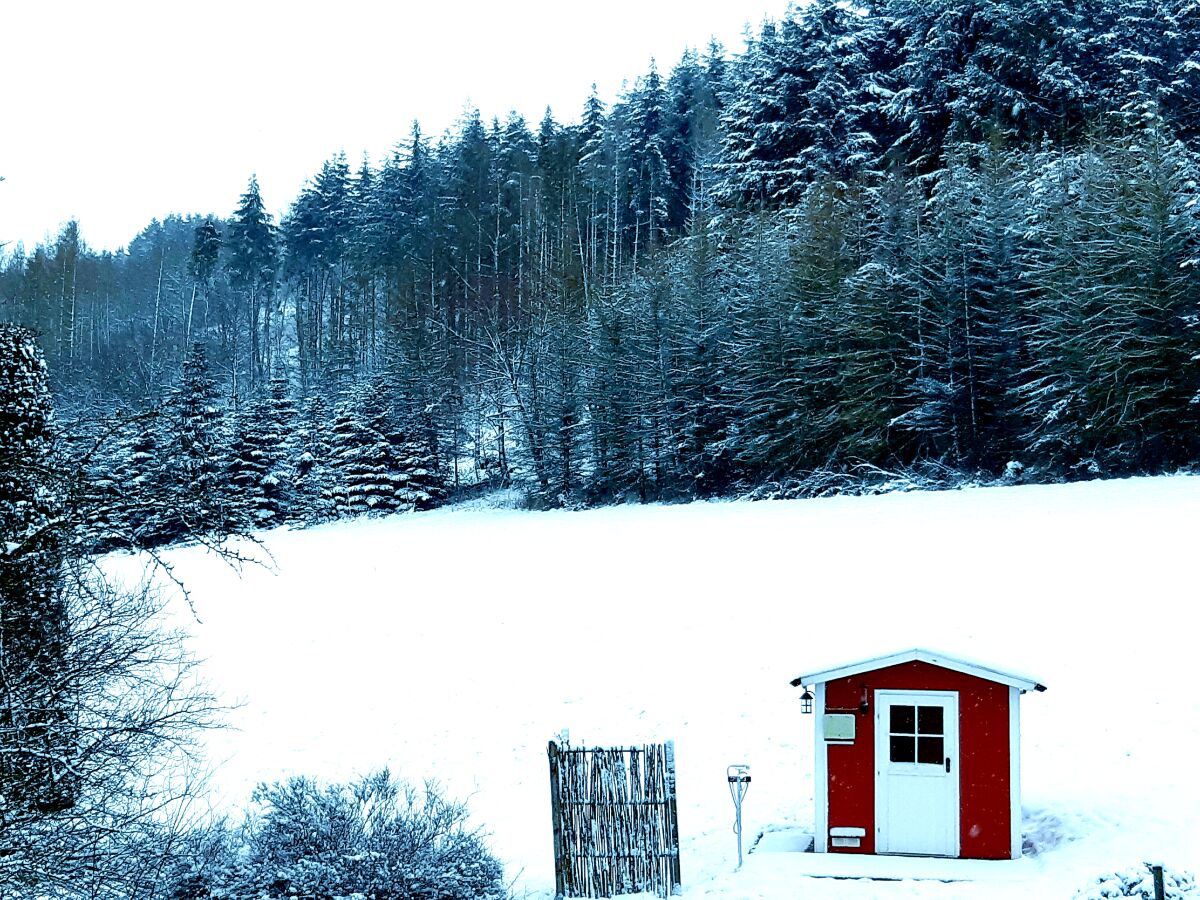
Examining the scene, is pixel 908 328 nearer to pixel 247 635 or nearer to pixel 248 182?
pixel 247 635

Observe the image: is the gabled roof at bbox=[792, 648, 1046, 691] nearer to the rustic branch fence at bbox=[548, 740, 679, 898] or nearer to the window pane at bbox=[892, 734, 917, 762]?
the window pane at bbox=[892, 734, 917, 762]

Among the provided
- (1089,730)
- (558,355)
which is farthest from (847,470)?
(1089,730)

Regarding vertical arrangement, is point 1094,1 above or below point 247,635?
above

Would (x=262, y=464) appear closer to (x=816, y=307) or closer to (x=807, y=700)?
(x=816, y=307)

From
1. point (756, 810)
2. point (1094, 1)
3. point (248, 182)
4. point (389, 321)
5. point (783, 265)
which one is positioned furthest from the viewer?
point (248, 182)

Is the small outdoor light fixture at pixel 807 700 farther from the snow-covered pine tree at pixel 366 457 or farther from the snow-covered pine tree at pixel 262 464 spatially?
the snow-covered pine tree at pixel 262 464

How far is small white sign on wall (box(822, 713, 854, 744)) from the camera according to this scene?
10.0 metres

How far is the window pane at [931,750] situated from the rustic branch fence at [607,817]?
102 inches

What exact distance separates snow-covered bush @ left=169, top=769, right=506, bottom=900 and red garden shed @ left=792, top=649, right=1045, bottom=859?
3.58 metres

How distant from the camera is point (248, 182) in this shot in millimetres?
73875

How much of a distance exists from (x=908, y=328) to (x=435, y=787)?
21.7 metres

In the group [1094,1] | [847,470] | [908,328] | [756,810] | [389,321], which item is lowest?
[756,810]

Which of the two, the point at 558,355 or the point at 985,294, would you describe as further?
the point at 558,355

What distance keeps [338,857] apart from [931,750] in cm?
591
